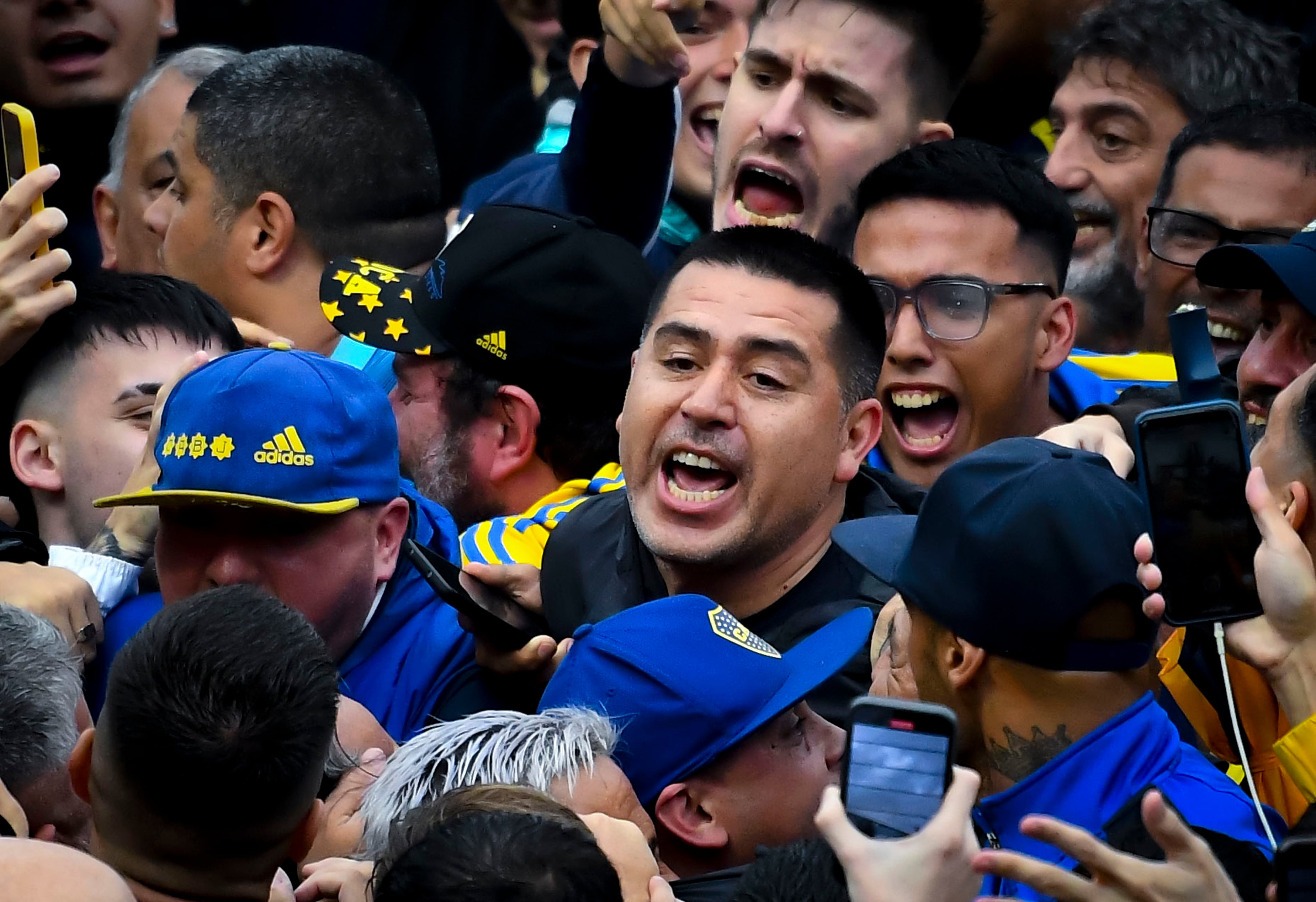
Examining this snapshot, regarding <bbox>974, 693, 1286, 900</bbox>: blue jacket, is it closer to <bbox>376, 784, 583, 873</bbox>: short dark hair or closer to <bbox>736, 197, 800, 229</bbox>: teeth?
<bbox>376, 784, 583, 873</bbox>: short dark hair

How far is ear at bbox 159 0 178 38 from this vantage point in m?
6.54

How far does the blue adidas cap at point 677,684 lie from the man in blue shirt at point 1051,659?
0.83 ft

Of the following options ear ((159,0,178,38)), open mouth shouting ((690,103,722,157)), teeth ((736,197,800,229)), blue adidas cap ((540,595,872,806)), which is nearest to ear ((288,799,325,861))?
blue adidas cap ((540,595,872,806))

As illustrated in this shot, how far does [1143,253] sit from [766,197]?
1092mm

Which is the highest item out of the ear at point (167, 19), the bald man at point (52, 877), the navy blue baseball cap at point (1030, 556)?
the bald man at point (52, 877)

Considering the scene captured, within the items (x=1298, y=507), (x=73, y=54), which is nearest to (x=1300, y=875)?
(x=1298, y=507)

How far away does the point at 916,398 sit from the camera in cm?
481

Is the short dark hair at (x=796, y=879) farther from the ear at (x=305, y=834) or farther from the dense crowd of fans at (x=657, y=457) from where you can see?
the ear at (x=305, y=834)

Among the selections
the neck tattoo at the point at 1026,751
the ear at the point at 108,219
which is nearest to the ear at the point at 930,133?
the ear at the point at 108,219

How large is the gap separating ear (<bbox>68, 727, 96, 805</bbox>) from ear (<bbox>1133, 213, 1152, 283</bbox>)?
3166 millimetres

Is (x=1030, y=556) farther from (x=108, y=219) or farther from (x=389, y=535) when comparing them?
(x=108, y=219)

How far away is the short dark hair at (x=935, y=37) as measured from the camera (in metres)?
5.29

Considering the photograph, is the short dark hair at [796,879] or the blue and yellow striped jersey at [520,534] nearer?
the short dark hair at [796,879]

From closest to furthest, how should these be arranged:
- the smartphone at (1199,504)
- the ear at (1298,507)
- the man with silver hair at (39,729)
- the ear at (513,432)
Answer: the man with silver hair at (39,729), the smartphone at (1199,504), the ear at (1298,507), the ear at (513,432)
